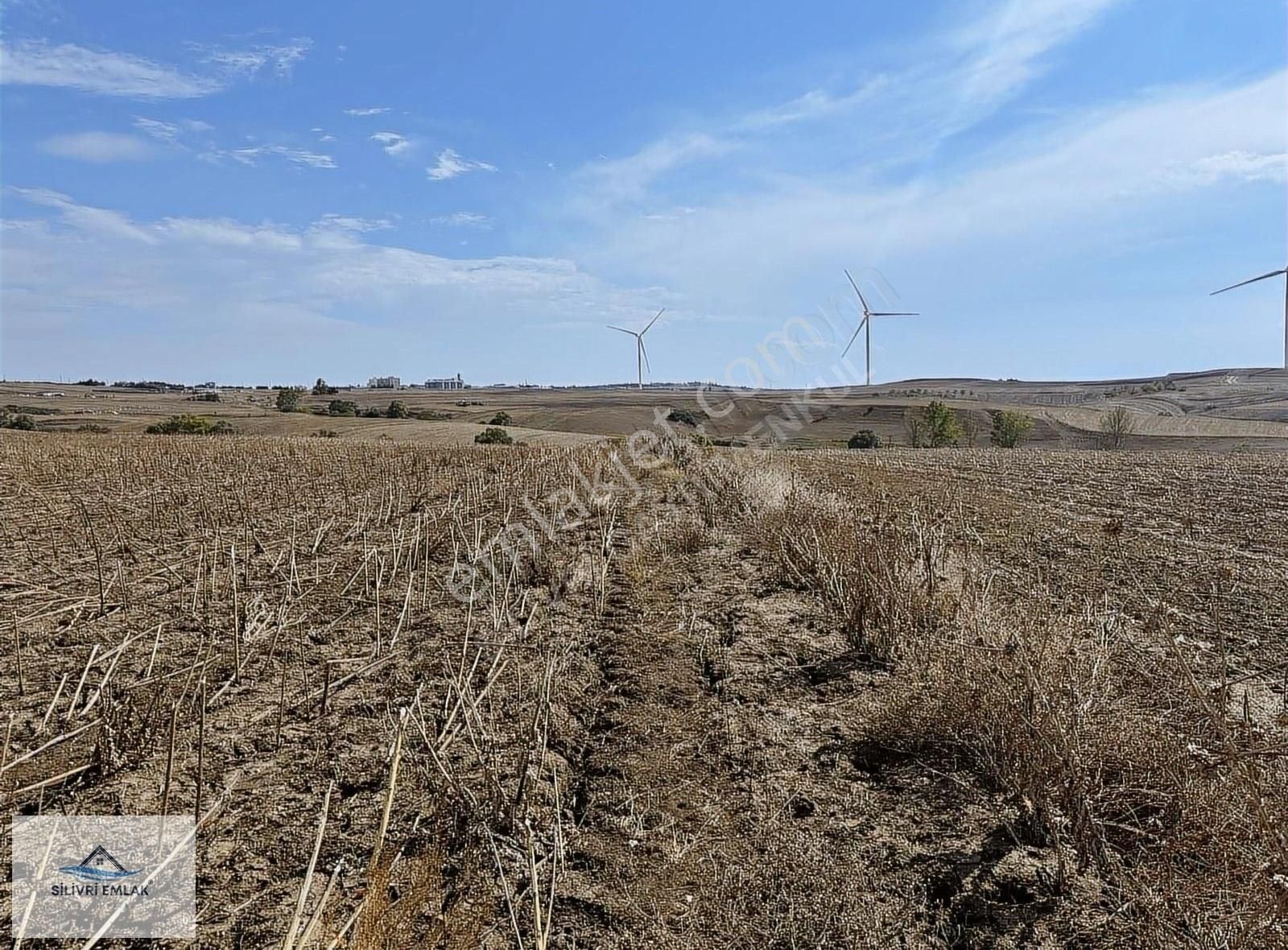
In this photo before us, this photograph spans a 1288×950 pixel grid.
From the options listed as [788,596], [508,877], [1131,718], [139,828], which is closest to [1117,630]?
[1131,718]

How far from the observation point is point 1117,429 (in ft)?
191

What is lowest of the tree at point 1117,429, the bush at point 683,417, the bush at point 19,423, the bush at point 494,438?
the tree at point 1117,429

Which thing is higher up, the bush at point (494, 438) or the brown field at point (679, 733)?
the bush at point (494, 438)

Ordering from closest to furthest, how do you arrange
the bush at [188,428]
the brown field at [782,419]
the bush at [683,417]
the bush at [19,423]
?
1. the bush at [188,428]
2. the bush at [19,423]
3. the bush at [683,417]
4. the brown field at [782,419]

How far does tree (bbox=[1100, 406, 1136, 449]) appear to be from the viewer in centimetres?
5691

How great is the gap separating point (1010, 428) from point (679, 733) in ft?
219

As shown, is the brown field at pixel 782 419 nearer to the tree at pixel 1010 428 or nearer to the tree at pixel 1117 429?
the tree at pixel 1117 429

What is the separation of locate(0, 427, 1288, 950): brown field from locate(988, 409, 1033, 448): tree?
186ft

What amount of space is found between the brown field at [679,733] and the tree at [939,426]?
54497mm

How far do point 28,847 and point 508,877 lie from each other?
2026mm
